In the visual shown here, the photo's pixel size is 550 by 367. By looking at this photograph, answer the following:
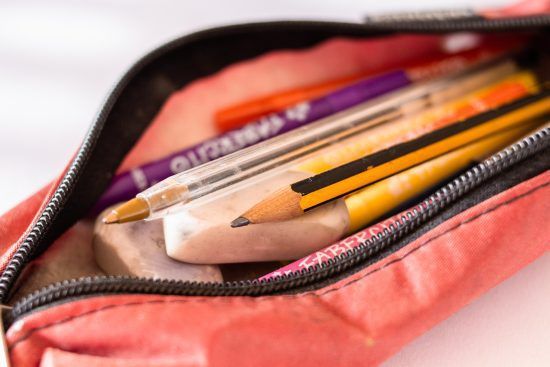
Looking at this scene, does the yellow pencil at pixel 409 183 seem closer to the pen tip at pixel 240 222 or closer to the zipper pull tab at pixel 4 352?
the pen tip at pixel 240 222

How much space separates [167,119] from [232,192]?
15cm

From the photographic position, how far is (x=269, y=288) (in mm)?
380

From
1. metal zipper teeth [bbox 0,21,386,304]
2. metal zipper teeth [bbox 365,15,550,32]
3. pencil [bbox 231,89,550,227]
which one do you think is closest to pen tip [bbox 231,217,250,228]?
pencil [bbox 231,89,550,227]

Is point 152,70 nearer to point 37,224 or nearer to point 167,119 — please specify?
point 167,119

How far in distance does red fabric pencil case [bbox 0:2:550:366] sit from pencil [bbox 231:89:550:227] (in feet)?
0.12

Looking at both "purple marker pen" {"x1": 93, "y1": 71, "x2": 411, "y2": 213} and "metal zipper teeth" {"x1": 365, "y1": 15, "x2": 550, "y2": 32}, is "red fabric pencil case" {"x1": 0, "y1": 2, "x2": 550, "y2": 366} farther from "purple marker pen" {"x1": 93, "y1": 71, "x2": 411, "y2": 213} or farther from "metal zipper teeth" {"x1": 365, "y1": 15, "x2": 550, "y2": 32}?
"metal zipper teeth" {"x1": 365, "y1": 15, "x2": 550, "y2": 32}

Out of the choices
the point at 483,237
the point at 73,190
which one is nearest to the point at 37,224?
the point at 73,190

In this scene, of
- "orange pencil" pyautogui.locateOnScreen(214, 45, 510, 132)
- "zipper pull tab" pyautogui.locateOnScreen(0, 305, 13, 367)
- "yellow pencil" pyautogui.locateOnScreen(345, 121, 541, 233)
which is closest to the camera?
"zipper pull tab" pyautogui.locateOnScreen(0, 305, 13, 367)

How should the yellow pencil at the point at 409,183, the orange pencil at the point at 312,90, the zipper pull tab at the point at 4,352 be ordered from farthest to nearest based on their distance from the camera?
the orange pencil at the point at 312,90
the yellow pencil at the point at 409,183
the zipper pull tab at the point at 4,352

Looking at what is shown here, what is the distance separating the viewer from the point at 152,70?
0.51m

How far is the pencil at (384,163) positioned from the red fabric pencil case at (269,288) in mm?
37

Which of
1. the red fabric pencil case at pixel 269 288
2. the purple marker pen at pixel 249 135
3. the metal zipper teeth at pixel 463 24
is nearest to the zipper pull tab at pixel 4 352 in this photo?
the red fabric pencil case at pixel 269 288

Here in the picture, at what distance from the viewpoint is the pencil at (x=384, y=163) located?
388 millimetres

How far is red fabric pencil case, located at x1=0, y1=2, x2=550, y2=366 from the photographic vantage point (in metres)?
0.34
